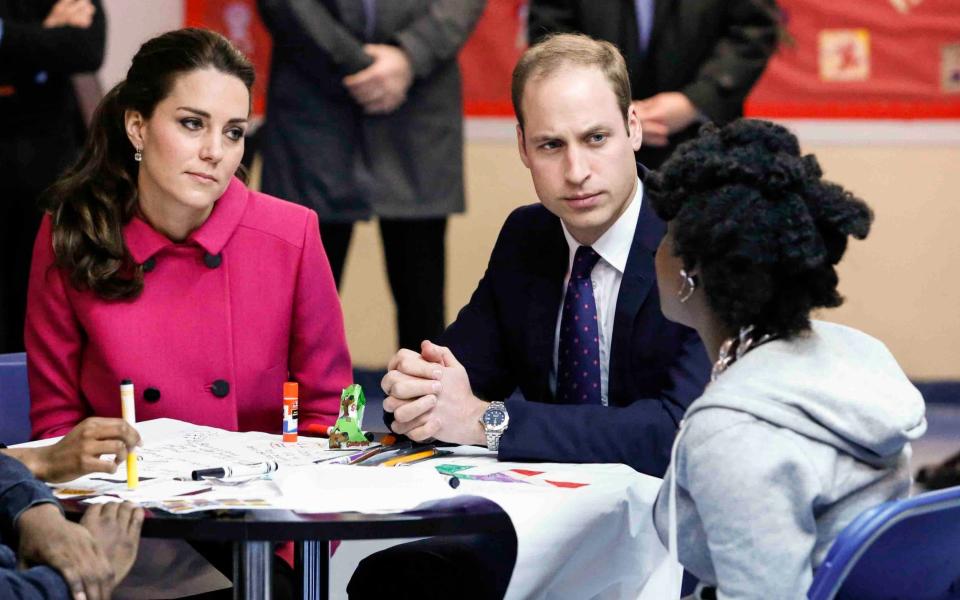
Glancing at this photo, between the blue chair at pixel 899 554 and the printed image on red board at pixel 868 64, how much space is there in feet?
17.1

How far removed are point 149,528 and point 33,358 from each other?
1112mm

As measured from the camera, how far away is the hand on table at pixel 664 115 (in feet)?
15.5

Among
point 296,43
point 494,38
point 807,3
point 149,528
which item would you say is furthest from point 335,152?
point 149,528

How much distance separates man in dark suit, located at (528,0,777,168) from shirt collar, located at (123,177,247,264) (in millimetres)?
1808

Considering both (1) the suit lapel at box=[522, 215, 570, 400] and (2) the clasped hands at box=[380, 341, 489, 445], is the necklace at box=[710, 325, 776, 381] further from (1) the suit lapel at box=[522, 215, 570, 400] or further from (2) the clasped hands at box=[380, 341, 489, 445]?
(1) the suit lapel at box=[522, 215, 570, 400]

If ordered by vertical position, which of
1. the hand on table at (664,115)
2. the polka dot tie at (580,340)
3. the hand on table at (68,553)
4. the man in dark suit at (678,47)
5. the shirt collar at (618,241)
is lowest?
the hand on table at (68,553)

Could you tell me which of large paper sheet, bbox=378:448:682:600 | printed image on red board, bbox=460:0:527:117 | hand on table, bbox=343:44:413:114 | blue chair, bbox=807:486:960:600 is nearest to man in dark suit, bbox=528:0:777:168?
hand on table, bbox=343:44:413:114

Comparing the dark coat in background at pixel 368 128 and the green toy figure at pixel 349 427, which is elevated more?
the dark coat in background at pixel 368 128

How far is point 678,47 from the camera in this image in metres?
4.84

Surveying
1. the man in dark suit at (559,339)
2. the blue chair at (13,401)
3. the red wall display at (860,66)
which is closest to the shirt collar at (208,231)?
the blue chair at (13,401)

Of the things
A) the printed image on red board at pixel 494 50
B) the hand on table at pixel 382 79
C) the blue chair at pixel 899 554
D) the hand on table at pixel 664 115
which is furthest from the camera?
the printed image on red board at pixel 494 50

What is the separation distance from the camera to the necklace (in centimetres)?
220

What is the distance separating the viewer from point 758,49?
4898 mm

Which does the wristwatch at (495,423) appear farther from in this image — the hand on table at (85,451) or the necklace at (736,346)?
the hand on table at (85,451)
